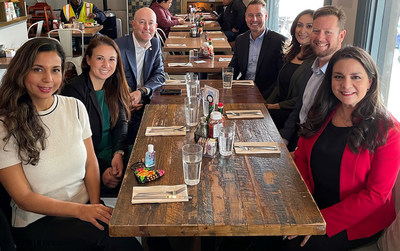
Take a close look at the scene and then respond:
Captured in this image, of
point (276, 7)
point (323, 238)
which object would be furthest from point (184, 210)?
point (276, 7)

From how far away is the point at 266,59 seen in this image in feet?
11.7

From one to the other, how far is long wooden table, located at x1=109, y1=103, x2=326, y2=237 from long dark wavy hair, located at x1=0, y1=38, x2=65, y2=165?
401mm

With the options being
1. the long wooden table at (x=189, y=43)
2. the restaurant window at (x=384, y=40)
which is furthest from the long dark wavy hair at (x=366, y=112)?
the long wooden table at (x=189, y=43)

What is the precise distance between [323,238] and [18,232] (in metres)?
1.31

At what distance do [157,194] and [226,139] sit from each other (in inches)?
17.9

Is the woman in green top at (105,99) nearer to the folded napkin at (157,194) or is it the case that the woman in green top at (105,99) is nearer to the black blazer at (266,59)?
the folded napkin at (157,194)

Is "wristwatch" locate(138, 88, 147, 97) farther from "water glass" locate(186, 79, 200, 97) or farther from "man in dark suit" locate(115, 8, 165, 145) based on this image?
"water glass" locate(186, 79, 200, 97)

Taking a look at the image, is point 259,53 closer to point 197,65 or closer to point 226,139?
point 197,65

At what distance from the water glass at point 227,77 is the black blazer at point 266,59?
29.4 inches

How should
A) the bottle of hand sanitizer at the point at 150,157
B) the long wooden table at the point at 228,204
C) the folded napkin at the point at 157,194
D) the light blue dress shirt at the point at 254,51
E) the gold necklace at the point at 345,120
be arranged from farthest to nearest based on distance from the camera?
the light blue dress shirt at the point at 254,51 → the gold necklace at the point at 345,120 → the bottle of hand sanitizer at the point at 150,157 → the folded napkin at the point at 157,194 → the long wooden table at the point at 228,204

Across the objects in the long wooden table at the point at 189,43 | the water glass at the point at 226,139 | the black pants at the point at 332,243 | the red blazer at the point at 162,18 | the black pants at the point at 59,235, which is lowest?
the black pants at the point at 332,243

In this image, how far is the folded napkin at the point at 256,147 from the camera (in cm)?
185

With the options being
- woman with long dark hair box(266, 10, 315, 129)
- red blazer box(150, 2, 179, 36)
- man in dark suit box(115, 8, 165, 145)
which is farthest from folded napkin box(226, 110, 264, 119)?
red blazer box(150, 2, 179, 36)

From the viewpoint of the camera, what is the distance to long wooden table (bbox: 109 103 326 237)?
1317mm
